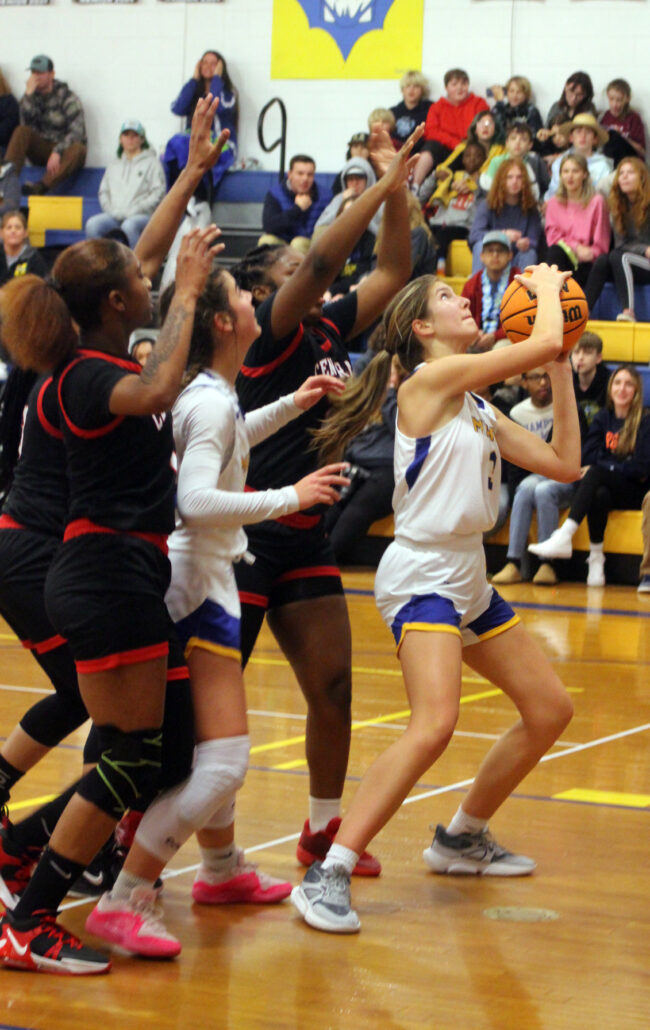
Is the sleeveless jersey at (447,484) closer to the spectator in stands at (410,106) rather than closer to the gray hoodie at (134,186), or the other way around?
the spectator in stands at (410,106)

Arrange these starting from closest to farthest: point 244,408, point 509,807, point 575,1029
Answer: point 575,1029 → point 244,408 → point 509,807

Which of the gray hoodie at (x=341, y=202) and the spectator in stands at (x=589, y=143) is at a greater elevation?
the spectator in stands at (x=589, y=143)

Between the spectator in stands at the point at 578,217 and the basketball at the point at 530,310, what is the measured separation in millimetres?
8004

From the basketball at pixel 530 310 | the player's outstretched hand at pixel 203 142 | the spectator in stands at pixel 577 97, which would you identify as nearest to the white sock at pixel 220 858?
the basketball at pixel 530 310

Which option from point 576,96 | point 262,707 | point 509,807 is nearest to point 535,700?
point 509,807

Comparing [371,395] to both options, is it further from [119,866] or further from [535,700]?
[119,866]

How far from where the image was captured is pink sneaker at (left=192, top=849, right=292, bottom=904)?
3.76 meters

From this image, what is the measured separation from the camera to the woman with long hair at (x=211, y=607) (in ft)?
11.0

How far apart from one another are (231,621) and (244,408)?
0.98m

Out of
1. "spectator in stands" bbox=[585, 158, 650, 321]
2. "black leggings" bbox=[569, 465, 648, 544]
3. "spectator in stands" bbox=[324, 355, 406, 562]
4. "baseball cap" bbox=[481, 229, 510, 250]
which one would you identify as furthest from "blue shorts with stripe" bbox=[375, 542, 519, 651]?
"spectator in stands" bbox=[585, 158, 650, 321]

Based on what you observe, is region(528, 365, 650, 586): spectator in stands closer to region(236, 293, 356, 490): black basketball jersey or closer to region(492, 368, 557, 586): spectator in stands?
region(492, 368, 557, 586): spectator in stands

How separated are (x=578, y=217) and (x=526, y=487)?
299 cm

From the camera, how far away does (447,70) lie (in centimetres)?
1541

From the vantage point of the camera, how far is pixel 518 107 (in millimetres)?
14062
